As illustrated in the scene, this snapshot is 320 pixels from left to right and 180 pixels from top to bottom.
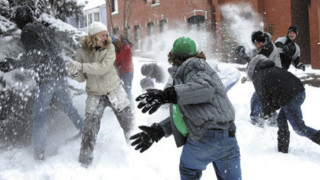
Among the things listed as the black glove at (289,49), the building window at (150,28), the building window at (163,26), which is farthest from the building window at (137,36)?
the black glove at (289,49)

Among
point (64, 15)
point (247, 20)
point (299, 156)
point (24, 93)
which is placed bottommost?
point (299, 156)

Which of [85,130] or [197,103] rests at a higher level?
[197,103]

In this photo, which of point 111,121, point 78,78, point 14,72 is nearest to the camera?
point 78,78

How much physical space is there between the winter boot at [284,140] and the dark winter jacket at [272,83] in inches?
15.7

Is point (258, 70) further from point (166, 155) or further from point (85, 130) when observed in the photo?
point (85, 130)

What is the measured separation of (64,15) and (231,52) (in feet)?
48.4

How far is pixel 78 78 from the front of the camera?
12.5ft

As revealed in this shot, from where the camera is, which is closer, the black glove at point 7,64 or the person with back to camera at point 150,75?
the black glove at point 7,64

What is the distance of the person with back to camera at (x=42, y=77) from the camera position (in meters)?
4.03

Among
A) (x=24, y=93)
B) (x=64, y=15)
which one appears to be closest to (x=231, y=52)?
(x=64, y=15)

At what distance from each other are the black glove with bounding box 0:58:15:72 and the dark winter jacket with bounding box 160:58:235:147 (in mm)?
2933

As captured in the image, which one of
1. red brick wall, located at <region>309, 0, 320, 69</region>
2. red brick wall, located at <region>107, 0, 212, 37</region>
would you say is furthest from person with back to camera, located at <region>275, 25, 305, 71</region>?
red brick wall, located at <region>107, 0, 212, 37</region>

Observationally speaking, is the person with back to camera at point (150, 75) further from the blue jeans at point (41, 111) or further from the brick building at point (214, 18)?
the brick building at point (214, 18)

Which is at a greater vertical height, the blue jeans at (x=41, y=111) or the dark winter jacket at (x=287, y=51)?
the dark winter jacket at (x=287, y=51)
